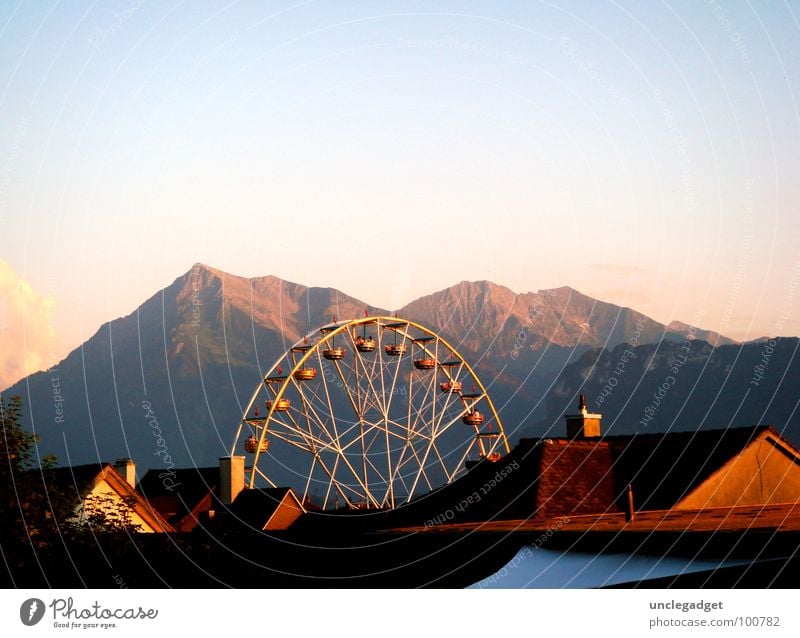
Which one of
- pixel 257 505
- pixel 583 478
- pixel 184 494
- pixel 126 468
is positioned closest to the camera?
pixel 583 478

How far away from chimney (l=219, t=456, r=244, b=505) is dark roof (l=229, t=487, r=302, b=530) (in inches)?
42.3

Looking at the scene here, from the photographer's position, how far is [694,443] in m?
34.9

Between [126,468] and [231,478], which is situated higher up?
[126,468]

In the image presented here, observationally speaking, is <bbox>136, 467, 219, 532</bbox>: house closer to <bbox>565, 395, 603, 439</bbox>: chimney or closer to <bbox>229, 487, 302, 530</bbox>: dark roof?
<bbox>229, 487, 302, 530</bbox>: dark roof

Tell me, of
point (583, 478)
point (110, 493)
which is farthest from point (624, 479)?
point (110, 493)

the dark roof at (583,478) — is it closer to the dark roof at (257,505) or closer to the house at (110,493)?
the house at (110,493)

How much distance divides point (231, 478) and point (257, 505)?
3679 mm

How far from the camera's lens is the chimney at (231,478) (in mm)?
56588

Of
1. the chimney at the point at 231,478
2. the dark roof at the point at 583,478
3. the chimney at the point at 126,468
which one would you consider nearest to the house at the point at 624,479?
the dark roof at the point at 583,478

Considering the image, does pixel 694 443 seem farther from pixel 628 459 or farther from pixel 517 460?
pixel 517 460

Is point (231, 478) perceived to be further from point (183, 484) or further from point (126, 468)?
point (126, 468)

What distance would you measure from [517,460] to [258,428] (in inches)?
882

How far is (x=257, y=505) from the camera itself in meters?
53.4

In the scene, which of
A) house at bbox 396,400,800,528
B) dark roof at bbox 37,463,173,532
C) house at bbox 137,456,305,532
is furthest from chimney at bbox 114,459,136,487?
house at bbox 396,400,800,528
